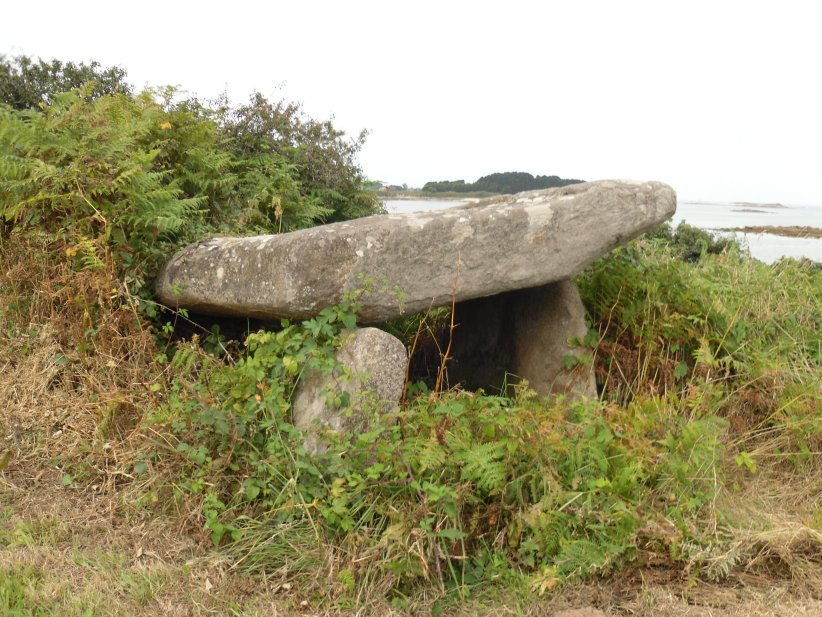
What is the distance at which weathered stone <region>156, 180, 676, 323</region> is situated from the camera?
172 inches

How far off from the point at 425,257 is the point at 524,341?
1675mm

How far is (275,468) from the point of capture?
3.71 m

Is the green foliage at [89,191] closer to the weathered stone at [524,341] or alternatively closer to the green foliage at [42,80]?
the weathered stone at [524,341]

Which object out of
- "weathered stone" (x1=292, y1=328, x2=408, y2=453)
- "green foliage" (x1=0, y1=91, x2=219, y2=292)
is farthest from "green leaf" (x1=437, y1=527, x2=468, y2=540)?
"green foliage" (x1=0, y1=91, x2=219, y2=292)

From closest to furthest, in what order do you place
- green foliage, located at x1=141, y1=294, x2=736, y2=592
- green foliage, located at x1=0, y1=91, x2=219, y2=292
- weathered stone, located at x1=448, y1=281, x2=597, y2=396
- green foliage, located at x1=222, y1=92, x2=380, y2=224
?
green foliage, located at x1=141, y1=294, x2=736, y2=592
green foliage, located at x1=0, y1=91, x2=219, y2=292
weathered stone, located at x1=448, y1=281, x2=597, y2=396
green foliage, located at x1=222, y1=92, x2=380, y2=224

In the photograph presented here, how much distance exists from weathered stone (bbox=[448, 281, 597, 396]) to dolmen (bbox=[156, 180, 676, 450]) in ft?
0.08

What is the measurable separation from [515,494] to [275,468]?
124 cm

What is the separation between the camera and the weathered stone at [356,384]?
3.95 meters

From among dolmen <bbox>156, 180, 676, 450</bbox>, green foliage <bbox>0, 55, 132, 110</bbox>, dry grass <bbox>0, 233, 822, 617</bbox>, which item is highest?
green foliage <bbox>0, 55, 132, 110</bbox>

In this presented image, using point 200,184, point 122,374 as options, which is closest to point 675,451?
point 122,374

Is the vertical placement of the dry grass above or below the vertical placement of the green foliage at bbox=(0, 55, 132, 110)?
below

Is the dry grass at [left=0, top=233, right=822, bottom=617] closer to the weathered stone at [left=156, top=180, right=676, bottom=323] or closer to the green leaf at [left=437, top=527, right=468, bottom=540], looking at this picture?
the green leaf at [left=437, top=527, right=468, bottom=540]

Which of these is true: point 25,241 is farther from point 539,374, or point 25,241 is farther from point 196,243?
point 539,374

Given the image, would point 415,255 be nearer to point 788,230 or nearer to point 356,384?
point 356,384
